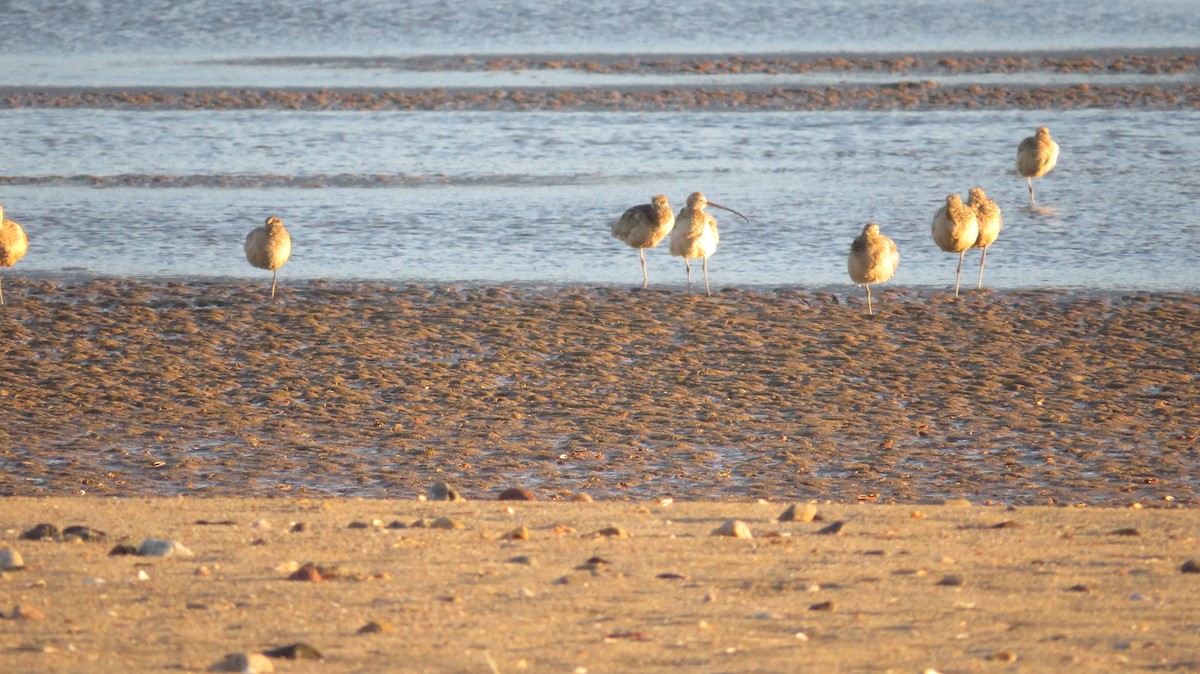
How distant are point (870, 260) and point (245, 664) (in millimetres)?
6495

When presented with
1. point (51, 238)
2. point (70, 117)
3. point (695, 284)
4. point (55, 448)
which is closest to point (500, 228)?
point (695, 284)

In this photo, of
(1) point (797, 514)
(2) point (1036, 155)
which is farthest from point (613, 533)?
(2) point (1036, 155)

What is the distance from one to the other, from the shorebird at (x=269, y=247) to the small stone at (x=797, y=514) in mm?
5513

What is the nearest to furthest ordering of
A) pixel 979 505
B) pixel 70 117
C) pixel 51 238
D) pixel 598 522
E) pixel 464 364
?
pixel 598 522 < pixel 979 505 < pixel 464 364 < pixel 51 238 < pixel 70 117

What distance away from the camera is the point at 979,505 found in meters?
6.13

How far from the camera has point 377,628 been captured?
4.10 m

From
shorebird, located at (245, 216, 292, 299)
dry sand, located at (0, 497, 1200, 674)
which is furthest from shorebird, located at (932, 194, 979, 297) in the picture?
dry sand, located at (0, 497, 1200, 674)

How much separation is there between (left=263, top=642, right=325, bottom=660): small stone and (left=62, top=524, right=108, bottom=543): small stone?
1406 millimetres

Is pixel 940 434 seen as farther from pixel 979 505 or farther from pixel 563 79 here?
pixel 563 79

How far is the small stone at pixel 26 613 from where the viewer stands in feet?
13.7

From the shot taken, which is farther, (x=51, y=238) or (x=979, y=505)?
(x=51, y=238)

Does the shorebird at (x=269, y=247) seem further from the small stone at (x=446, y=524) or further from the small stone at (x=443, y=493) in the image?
the small stone at (x=446, y=524)

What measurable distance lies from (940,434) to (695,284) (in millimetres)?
3458

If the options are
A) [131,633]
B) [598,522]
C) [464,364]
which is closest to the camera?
[131,633]
